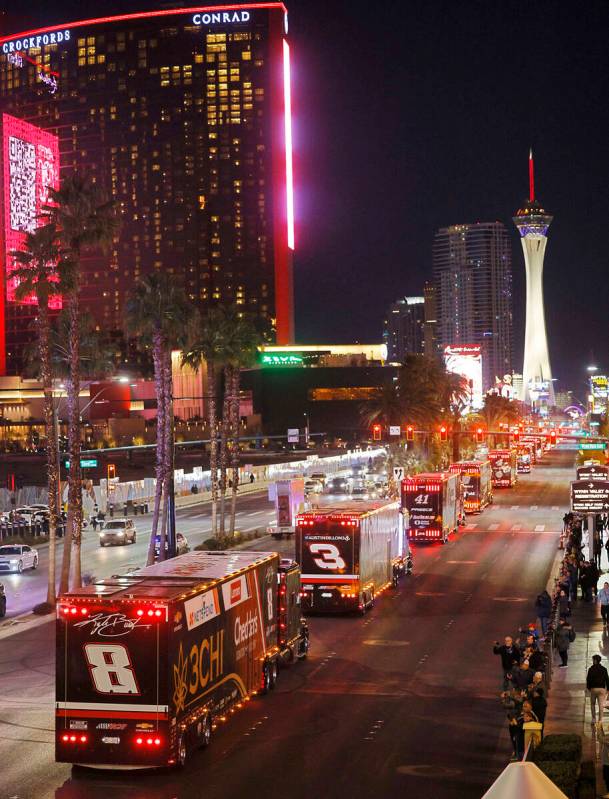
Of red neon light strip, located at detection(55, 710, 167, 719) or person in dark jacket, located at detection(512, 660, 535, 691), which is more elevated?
red neon light strip, located at detection(55, 710, 167, 719)

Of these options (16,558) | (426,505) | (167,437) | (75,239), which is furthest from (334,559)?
(426,505)

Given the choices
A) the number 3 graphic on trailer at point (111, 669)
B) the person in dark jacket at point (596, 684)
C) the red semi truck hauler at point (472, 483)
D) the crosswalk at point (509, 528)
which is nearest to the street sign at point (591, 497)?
the crosswalk at point (509, 528)

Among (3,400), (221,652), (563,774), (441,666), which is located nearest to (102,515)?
(441,666)

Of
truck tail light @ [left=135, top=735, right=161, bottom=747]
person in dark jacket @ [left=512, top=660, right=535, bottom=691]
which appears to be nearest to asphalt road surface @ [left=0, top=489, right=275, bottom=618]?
truck tail light @ [left=135, top=735, right=161, bottom=747]

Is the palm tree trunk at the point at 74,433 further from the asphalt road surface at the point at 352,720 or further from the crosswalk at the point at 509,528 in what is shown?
the crosswalk at the point at 509,528

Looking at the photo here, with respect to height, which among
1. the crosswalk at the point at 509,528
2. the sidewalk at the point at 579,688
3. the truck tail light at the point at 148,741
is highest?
the truck tail light at the point at 148,741

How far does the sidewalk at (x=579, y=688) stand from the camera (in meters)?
21.8

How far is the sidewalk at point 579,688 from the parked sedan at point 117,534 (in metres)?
31.6

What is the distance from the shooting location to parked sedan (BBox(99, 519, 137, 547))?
2495 inches

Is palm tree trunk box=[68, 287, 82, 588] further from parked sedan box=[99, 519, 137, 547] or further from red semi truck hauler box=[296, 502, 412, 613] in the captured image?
parked sedan box=[99, 519, 137, 547]

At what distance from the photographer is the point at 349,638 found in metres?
33.2

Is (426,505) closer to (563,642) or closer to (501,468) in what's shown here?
(563,642)

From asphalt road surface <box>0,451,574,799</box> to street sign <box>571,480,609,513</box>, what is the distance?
273 inches
